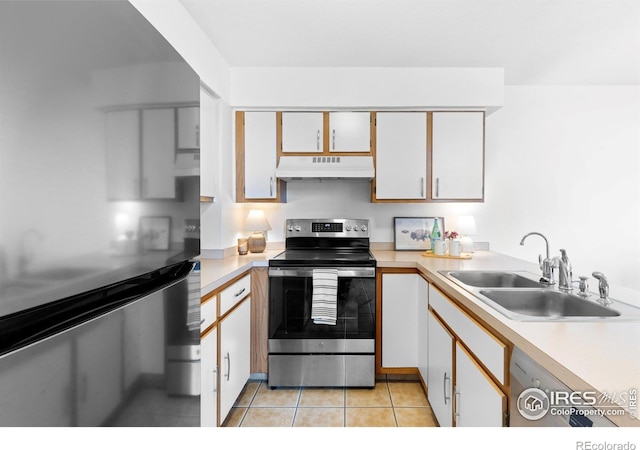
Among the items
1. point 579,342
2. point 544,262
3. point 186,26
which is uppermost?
point 186,26

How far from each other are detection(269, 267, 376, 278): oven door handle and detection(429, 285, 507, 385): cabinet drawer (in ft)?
2.00

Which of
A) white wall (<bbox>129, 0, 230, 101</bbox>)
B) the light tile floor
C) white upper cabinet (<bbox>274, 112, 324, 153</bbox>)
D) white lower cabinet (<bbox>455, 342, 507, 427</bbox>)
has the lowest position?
the light tile floor

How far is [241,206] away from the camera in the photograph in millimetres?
3062

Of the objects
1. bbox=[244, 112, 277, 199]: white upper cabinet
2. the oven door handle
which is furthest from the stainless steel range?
bbox=[244, 112, 277, 199]: white upper cabinet

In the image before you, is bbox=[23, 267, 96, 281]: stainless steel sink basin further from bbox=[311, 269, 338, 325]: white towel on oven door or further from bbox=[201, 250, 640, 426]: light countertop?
bbox=[311, 269, 338, 325]: white towel on oven door

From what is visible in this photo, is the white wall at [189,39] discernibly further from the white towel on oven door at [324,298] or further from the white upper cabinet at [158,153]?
the white towel on oven door at [324,298]

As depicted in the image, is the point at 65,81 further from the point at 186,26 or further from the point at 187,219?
the point at 186,26

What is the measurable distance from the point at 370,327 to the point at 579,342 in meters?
1.61

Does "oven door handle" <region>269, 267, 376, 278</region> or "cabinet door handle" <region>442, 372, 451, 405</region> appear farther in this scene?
"oven door handle" <region>269, 267, 376, 278</region>

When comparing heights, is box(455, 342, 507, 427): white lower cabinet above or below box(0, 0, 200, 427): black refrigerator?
below

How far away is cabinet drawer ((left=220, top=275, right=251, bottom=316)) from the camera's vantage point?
6.08 feet

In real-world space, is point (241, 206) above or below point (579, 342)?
above

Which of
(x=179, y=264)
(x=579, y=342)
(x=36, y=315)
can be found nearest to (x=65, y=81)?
(x=36, y=315)

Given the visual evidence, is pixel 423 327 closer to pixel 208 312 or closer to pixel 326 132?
pixel 208 312
